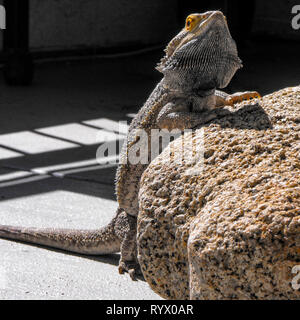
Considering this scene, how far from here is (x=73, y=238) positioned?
5.02 meters

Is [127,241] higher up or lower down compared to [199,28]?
lower down

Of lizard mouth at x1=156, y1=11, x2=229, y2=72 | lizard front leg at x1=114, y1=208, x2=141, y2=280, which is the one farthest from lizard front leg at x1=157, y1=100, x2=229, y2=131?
lizard front leg at x1=114, y1=208, x2=141, y2=280

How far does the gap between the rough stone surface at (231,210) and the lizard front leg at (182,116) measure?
138 millimetres

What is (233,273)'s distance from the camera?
2627 millimetres

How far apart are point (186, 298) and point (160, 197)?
491mm

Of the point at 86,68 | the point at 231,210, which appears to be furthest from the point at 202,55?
the point at 86,68

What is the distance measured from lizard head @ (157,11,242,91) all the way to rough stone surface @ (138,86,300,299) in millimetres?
402

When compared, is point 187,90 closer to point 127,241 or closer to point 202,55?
point 202,55

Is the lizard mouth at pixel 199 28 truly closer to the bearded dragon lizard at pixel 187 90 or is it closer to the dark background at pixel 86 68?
the bearded dragon lizard at pixel 187 90

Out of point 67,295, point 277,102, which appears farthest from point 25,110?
point 277,102

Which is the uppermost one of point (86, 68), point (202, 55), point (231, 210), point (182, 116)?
point (86, 68)

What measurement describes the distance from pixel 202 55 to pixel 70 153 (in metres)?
4.48

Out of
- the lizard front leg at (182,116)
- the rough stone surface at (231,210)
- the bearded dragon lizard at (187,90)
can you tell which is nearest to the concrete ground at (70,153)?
the bearded dragon lizard at (187,90)

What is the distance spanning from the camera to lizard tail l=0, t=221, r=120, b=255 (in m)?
4.92
